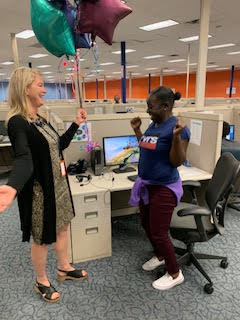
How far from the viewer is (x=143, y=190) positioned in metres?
1.70

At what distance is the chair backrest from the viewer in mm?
1629

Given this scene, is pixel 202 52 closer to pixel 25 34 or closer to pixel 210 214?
pixel 210 214

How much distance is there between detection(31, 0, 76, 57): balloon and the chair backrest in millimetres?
1272

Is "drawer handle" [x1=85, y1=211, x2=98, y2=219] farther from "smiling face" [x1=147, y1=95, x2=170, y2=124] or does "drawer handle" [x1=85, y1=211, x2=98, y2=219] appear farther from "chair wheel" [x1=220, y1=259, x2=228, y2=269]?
"chair wheel" [x1=220, y1=259, x2=228, y2=269]

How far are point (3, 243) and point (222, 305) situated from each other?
1.94m

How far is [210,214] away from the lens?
1.65 meters

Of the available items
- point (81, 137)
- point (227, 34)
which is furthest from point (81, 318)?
point (227, 34)

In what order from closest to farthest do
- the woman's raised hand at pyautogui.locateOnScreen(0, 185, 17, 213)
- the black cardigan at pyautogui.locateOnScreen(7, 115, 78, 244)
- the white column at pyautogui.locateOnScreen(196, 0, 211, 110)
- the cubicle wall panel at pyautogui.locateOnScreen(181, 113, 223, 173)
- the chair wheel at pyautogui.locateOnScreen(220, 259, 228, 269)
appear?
the woman's raised hand at pyautogui.locateOnScreen(0, 185, 17, 213) → the black cardigan at pyautogui.locateOnScreen(7, 115, 78, 244) → the chair wheel at pyautogui.locateOnScreen(220, 259, 228, 269) → the cubicle wall panel at pyautogui.locateOnScreen(181, 113, 223, 173) → the white column at pyautogui.locateOnScreen(196, 0, 211, 110)

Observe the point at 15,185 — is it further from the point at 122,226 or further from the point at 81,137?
the point at 122,226

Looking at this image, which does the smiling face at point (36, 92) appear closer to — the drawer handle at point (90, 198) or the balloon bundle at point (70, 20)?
the balloon bundle at point (70, 20)

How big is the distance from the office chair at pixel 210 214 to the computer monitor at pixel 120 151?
0.78m

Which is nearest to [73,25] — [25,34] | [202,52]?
[202,52]

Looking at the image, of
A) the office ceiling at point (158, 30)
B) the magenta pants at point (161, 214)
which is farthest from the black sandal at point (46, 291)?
the office ceiling at point (158, 30)

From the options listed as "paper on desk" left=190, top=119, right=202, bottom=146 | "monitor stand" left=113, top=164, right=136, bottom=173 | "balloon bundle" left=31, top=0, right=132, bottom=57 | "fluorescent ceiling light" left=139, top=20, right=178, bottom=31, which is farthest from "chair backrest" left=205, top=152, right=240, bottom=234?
"fluorescent ceiling light" left=139, top=20, right=178, bottom=31
